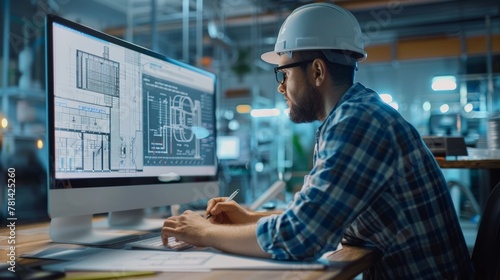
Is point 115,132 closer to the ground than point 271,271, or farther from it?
farther from it

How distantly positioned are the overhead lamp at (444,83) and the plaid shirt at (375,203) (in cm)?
633

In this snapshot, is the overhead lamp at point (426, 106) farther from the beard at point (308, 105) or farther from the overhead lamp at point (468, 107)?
the beard at point (308, 105)

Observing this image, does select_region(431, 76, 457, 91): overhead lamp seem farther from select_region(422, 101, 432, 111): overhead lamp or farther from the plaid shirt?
the plaid shirt

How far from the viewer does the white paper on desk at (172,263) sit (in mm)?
804

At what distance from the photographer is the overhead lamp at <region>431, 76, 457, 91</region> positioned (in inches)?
265

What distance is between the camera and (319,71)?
108cm

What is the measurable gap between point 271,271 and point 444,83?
7027mm

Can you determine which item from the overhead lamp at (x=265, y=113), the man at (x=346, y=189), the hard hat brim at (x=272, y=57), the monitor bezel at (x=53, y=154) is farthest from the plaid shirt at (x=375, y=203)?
the overhead lamp at (x=265, y=113)

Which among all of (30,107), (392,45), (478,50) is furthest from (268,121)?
(30,107)

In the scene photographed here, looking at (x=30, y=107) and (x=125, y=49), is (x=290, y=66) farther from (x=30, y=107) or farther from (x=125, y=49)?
(x=30, y=107)

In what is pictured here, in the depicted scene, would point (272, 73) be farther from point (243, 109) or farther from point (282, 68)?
point (282, 68)

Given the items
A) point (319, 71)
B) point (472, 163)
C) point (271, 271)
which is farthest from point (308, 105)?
point (472, 163)

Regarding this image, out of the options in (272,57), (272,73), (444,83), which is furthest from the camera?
(444,83)

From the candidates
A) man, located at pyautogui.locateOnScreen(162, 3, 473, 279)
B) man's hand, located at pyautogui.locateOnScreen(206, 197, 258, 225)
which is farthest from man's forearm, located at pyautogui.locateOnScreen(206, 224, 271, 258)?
man's hand, located at pyautogui.locateOnScreen(206, 197, 258, 225)
